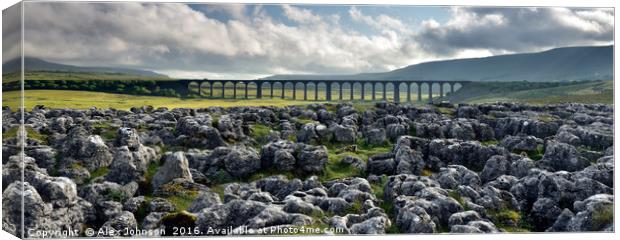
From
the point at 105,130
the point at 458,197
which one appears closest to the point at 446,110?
the point at 458,197

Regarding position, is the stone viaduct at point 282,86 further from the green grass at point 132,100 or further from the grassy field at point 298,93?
the green grass at point 132,100

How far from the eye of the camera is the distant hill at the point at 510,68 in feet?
148

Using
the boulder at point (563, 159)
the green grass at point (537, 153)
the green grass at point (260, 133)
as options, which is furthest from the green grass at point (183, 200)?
the green grass at point (537, 153)

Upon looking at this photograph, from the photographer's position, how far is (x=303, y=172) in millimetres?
43188

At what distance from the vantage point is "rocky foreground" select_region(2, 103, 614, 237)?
3212 cm

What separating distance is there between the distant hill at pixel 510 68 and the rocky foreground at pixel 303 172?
13.5 feet

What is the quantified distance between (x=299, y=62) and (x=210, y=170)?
29.9 ft

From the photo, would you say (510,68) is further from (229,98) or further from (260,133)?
(229,98)

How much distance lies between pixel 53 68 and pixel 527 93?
5566 centimetres

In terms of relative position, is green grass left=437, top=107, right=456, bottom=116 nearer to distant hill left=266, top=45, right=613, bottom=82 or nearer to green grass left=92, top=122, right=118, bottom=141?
distant hill left=266, top=45, right=613, bottom=82

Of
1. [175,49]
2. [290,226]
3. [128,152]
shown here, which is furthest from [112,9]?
[290,226]

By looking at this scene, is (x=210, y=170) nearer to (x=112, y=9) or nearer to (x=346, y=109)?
(x=112, y=9)

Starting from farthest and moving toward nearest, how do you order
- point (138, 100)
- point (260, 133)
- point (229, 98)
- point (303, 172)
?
1. point (260, 133)
2. point (229, 98)
3. point (138, 100)
4. point (303, 172)

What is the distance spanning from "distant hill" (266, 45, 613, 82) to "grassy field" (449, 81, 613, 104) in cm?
111
